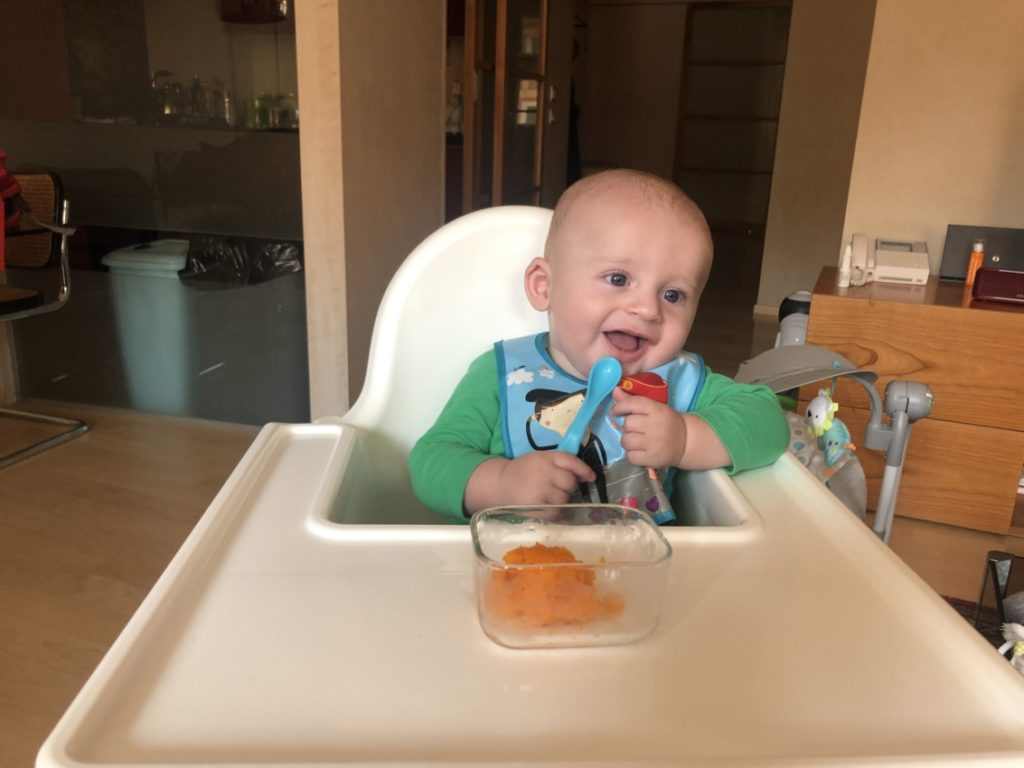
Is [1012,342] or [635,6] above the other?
[635,6]

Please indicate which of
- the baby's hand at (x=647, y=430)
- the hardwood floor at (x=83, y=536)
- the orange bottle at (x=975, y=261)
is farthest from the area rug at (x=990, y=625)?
the hardwood floor at (x=83, y=536)

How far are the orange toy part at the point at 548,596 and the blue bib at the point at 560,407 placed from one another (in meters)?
0.29

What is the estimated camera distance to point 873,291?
176 centimetres

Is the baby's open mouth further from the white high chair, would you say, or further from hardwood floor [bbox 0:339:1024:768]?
hardwood floor [bbox 0:339:1024:768]


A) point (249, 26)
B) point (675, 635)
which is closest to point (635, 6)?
point (249, 26)

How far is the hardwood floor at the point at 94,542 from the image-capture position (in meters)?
1.28

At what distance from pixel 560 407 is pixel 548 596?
1.22 ft

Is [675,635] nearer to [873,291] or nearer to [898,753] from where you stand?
[898,753]

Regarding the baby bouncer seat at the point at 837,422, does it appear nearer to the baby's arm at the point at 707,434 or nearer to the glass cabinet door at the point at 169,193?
the baby's arm at the point at 707,434

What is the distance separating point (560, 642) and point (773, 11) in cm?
671

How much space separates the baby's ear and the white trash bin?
1.70 m

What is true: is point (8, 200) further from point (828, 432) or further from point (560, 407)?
point (828, 432)

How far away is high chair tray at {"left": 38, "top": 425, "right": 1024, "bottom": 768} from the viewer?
0.40 meters

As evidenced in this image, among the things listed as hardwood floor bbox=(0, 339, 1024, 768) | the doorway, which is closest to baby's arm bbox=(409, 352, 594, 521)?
hardwood floor bbox=(0, 339, 1024, 768)
